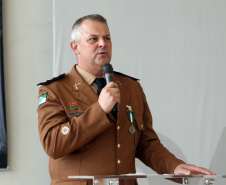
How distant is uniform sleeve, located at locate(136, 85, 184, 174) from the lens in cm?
189

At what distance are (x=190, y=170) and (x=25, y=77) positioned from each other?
1.79 meters

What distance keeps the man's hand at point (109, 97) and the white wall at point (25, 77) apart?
154 cm

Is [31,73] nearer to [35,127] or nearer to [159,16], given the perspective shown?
[35,127]

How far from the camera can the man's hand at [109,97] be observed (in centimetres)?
162

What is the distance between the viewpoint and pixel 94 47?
197cm

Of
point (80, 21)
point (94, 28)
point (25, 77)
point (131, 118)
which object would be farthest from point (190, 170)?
point (25, 77)

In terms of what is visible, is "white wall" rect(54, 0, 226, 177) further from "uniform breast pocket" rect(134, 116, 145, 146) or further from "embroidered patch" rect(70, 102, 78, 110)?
"embroidered patch" rect(70, 102, 78, 110)

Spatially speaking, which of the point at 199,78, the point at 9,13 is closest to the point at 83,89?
the point at 9,13

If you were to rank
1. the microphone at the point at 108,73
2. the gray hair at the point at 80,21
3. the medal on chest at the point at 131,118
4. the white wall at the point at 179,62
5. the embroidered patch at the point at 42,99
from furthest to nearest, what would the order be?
1. the white wall at the point at 179,62
2. the gray hair at the point at 80,21
3. the medal on chest at the point at 131,118
4. the embroidered patch at the point at 42,99
5. the microphone at the point at 108,73

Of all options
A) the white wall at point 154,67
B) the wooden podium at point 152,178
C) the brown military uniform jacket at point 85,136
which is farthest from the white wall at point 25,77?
the wooden podium at point 152,178

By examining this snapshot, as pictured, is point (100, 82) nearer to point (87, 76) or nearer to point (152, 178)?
point (87, 76)

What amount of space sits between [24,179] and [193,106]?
1.54 m

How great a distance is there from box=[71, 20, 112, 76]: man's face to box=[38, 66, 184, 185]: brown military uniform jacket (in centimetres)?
9

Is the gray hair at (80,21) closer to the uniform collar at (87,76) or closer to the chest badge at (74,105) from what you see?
the uniform collar at (87,76)
